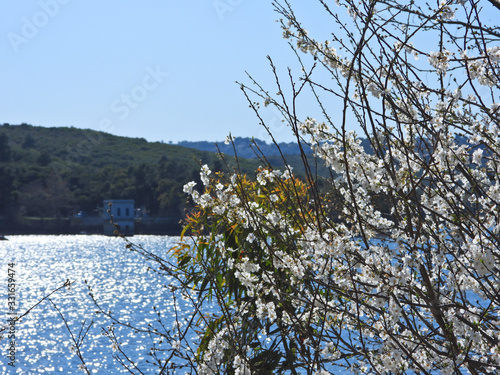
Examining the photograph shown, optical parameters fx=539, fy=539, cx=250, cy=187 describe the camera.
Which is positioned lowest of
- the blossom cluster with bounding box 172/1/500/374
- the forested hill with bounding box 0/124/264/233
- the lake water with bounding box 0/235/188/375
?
the lake water with bounding box 0/235/188/375

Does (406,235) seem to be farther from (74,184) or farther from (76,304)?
(74,184)

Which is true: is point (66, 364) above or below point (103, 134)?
below

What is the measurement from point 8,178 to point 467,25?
93.9 meters

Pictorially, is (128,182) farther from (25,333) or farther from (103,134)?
(25,333)

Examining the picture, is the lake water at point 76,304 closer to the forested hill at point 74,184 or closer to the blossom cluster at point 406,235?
the blossom cluster at point 406,235

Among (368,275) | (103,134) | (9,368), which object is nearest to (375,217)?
(368,275)

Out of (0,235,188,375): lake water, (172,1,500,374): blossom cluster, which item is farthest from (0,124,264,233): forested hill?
(172,1,500,374): blossom cluster

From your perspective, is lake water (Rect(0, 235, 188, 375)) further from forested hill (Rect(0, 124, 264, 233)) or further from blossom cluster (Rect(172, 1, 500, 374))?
forested hill (Rect(0, 124, 264, 233))

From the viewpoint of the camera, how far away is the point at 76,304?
142 feet

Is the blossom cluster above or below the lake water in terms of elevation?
above

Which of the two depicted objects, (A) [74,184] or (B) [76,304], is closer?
(B) [76,304]

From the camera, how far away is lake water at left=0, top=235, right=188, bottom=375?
25.3 metres

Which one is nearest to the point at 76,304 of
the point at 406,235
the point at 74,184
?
the point at 406,235

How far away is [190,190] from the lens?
15.4ft
